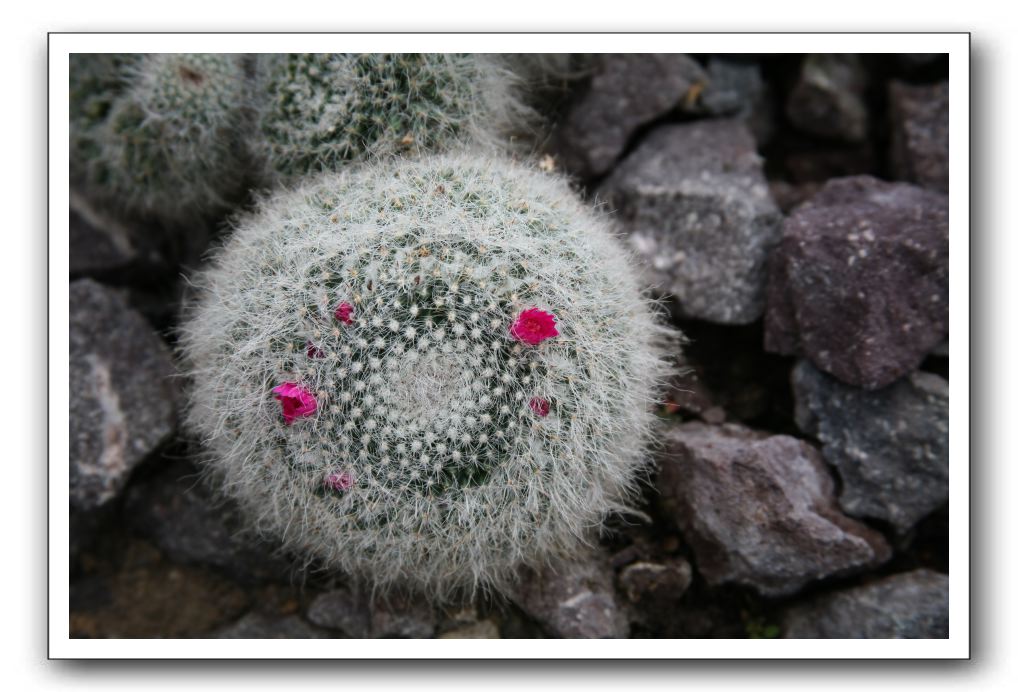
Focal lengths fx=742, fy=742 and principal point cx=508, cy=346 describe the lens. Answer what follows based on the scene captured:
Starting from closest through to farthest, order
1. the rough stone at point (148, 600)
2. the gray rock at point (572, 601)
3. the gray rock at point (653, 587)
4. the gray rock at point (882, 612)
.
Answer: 1. the gray rock at point (882, 612)
2. the gray rock at point (572, 601)
3. the gray rock at point (653, 587)
4. the rough stone at point (148, 600)

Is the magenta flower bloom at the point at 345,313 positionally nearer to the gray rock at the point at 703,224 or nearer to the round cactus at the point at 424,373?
the round cactus at the point at 424,373

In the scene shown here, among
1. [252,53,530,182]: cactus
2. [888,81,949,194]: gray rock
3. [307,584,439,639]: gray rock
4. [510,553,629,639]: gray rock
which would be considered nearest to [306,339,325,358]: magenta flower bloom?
[252,53,530,182]: cactus

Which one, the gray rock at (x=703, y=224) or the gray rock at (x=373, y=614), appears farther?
the gray rock at (x=703, y=224)

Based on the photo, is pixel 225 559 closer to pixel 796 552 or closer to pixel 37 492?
pixel 37 492

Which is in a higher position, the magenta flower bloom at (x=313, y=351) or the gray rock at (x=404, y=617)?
the magenta flower bloom at (x=313, y=351)

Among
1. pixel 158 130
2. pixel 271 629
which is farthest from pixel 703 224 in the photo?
pixel 271 629

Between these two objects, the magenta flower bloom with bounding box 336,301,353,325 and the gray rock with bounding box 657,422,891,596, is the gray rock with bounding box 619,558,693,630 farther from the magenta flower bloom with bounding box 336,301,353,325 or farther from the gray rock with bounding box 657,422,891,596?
the magenta flower bloom with bounding box 336,301,353,325

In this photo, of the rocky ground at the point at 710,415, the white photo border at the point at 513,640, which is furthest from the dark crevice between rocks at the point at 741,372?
the white photo border at the point at 513,640
